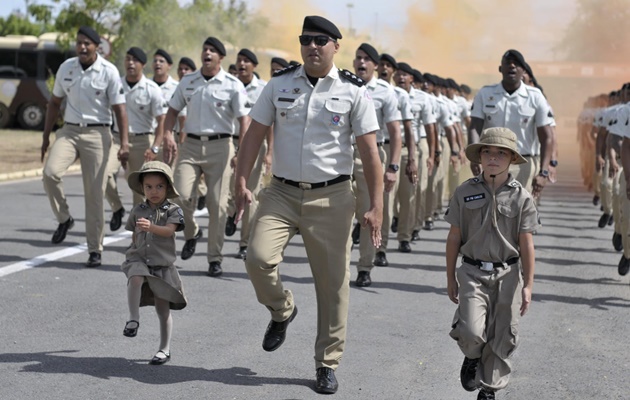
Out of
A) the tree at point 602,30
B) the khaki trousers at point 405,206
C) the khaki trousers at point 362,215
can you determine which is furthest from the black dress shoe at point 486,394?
the tree at point 602,30

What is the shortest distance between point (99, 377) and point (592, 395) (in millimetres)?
2793

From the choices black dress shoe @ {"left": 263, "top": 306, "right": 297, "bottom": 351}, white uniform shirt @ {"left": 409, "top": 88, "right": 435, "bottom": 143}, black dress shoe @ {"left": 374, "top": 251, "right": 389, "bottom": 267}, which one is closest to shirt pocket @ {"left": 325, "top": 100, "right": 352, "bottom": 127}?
black dress shoe @ {"left": 263, "top": 306, "right": 297, "bottom": 351}

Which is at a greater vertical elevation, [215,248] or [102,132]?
[102,132]

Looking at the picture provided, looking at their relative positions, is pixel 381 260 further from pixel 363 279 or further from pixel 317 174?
pixel 317 174

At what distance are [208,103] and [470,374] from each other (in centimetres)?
549

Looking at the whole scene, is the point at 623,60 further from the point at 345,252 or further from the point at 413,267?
the point at 345,252

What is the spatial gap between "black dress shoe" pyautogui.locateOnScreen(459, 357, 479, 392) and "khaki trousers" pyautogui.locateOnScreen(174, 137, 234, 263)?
487 centimetres

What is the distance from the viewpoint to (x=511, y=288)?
6.31m

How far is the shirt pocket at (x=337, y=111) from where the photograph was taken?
6773mm

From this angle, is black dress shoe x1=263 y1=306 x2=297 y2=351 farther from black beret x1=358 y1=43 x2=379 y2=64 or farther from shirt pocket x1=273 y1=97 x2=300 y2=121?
black beret x1=358 y1=43 x2=379 y2=64

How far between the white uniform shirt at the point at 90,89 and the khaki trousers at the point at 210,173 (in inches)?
35.1

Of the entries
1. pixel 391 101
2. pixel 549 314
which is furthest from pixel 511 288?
pixel 391 101

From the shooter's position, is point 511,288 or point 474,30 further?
point 474,30

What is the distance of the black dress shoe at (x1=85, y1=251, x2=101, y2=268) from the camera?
1098cm
